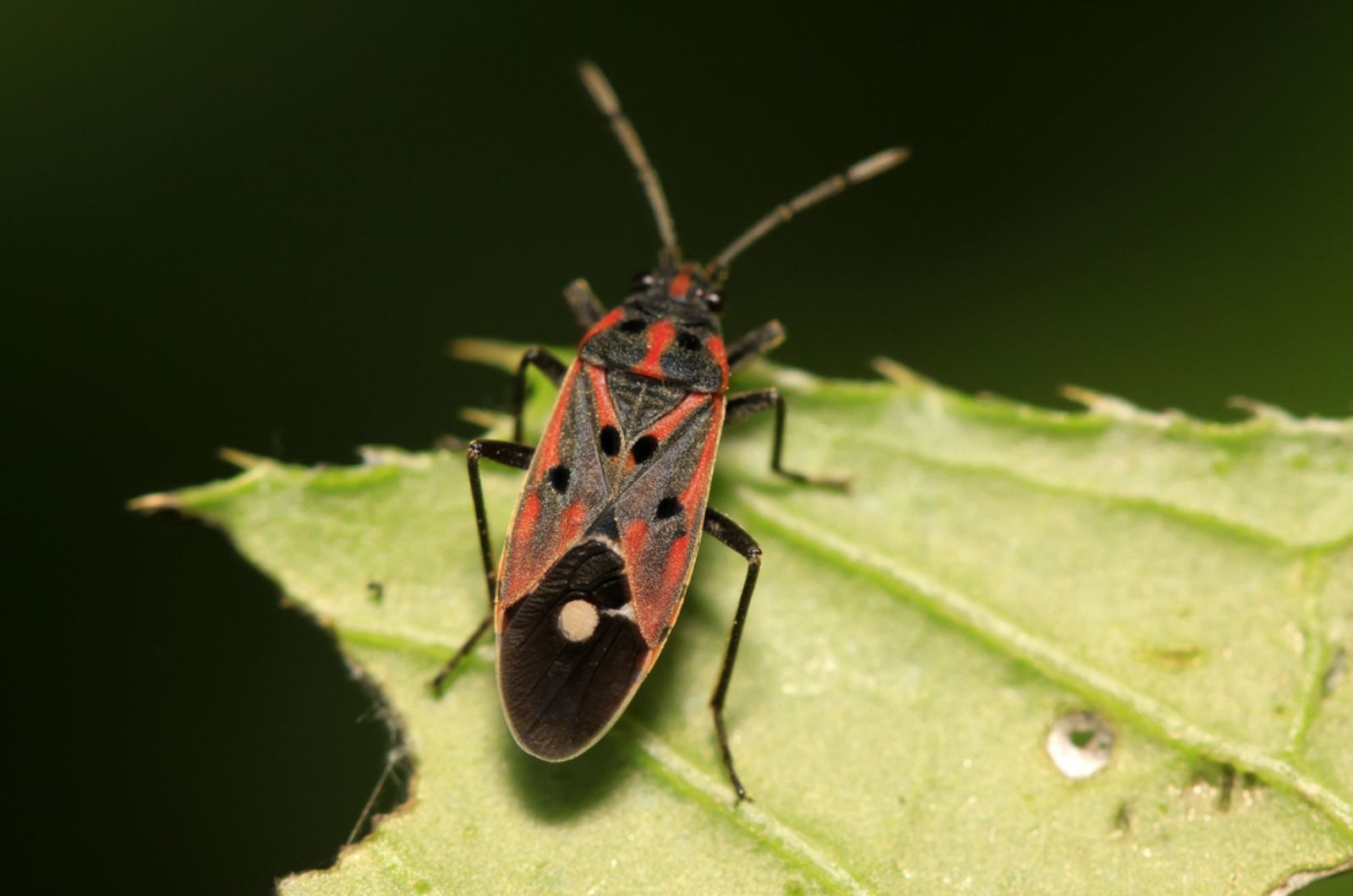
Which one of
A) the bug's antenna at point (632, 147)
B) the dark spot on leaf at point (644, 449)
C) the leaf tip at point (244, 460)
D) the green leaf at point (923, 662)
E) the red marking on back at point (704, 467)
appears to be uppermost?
the bug's antenna at point (632, 147)

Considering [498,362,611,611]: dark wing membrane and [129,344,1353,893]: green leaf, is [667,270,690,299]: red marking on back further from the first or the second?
[498,362,611,611]: dark wing membrane

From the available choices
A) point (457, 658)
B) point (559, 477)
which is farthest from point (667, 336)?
point (457, 658)

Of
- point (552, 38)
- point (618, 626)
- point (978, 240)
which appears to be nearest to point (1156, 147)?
point (978, 240)

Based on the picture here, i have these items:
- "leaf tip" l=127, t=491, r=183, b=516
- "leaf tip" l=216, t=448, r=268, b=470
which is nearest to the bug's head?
"leaf tip" l=216, t=448, r=268, b=470

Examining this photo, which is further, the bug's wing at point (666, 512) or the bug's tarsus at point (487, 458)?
the bug's tarsus at point (487, 458)

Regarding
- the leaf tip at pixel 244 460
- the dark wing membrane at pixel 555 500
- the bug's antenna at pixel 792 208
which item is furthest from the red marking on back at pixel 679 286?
the leaf tip at pixel 244 460

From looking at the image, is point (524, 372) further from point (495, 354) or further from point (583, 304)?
point (583, 304)

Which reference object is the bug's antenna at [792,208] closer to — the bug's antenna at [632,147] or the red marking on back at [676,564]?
the bug's antenna at [632,147]
